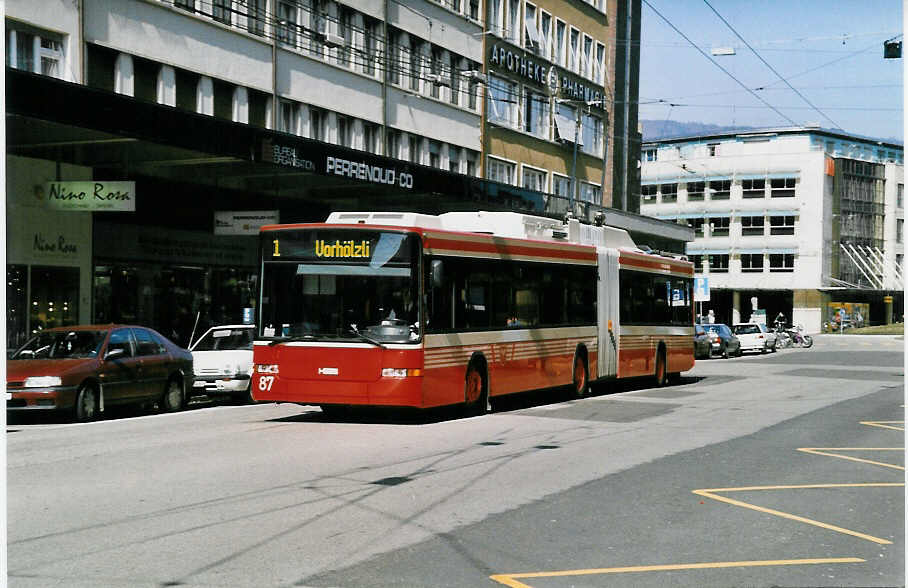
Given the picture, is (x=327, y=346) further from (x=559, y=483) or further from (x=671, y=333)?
(x=671, y=333)

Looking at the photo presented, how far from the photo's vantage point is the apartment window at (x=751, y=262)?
10944 centimetres

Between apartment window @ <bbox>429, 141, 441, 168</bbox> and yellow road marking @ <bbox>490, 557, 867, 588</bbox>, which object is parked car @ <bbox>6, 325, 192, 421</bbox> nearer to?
yellow road marking @ <bbox>490, 557, 867, 588</bbox>

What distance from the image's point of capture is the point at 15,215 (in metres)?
24.3

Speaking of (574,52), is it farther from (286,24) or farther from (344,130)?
(286,24)

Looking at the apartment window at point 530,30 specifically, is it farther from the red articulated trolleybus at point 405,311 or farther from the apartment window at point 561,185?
the red articulated trolleybus at point 405,311

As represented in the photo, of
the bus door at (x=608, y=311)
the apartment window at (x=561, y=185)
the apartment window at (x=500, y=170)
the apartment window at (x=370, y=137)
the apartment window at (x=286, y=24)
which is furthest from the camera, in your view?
the apartment window at (x=561, y=185)

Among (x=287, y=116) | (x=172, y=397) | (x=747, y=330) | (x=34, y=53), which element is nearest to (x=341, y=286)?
(x=172, y=397)

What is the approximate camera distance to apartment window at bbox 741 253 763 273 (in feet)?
359

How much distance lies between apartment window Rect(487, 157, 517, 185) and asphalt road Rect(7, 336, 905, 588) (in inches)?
1170

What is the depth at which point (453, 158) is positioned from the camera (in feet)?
145

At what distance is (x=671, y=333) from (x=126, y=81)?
13.6 m

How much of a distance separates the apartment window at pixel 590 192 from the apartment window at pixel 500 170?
8.34 m

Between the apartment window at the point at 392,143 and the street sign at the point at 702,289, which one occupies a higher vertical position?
the apartment window at the point at 392,143

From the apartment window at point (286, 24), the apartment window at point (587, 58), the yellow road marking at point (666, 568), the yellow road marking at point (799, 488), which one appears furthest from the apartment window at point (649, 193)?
the yellow road marking at point (666, 568)
